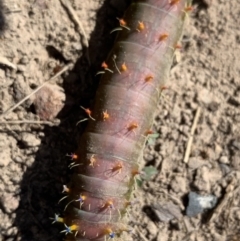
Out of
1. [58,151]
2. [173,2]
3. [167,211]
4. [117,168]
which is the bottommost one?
[167,211]

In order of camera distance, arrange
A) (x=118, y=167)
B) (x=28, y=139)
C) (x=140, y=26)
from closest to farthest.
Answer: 1. (x=118, y=167)
2. (x=140, y=26)
3. (x=28, y=139)

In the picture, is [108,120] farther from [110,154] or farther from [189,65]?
[189,65]

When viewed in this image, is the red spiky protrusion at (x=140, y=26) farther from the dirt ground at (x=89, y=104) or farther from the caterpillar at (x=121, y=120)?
the dirt ground at (x=89, y=104)

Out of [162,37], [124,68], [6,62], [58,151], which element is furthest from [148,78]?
[6,62]

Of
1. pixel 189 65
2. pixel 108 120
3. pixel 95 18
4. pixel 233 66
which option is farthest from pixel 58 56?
pixel 233 66

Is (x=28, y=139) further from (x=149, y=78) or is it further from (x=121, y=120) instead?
(x=149, y=78)

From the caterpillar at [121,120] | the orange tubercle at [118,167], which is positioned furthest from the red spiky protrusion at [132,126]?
the orange tubercle at [118,167]
